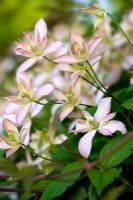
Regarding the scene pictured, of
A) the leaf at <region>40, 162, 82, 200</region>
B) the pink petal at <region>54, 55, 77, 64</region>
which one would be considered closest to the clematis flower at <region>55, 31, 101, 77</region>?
the pink petal at <region>54, 55, 77, 64</region>

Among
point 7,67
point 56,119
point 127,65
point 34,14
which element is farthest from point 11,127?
point 34,14

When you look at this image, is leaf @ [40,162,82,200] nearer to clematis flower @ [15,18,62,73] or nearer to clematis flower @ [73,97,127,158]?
clematis flower @ [73,97,127,158]

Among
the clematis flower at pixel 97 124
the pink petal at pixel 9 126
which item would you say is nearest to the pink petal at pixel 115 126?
the clematis flower at pixel 97 124

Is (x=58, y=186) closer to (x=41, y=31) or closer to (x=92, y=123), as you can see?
(x=92, y=123)

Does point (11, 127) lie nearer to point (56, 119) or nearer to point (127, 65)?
point (56, 119)

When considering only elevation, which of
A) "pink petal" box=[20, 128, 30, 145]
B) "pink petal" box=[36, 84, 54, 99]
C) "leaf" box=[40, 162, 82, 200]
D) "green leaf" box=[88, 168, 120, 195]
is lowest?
"leaf" box=[40, 162, 82, 200]

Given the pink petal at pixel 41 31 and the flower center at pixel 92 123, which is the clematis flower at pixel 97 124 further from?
the pink petal at pixel 41 31

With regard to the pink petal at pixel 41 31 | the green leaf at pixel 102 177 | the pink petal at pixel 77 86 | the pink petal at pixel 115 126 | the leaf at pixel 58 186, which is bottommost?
the leaf at pixel 58 186
